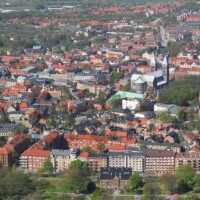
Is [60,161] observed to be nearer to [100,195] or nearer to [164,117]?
[100,195]

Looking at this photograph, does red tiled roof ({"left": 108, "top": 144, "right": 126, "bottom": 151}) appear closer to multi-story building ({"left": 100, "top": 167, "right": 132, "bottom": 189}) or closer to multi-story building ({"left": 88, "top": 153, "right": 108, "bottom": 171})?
multi-story building ({"left": 88, "top": 153, "right": 108, "bottom": 171})

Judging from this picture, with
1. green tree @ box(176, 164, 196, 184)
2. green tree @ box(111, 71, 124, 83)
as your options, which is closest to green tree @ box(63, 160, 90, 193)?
green tree @ box(176, 164, 196, 184)

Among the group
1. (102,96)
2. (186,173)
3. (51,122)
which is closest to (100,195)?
(186,173)

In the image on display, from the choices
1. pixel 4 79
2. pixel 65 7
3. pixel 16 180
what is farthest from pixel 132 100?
pixel 65 7

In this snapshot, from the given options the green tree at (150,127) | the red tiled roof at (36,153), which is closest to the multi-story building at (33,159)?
the red tiled roof at (36,153)

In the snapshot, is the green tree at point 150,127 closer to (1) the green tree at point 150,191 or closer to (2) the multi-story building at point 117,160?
(2) the multi-story building at point 117,160

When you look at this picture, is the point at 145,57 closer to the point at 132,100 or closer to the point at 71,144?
the point at 132,100
